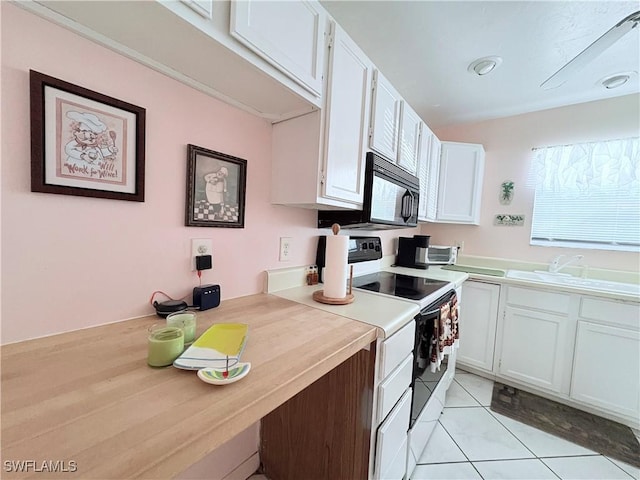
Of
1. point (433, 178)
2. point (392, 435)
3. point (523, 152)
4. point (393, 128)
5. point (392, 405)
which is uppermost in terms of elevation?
point (523, 152)

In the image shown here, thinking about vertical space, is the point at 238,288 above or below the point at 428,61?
below

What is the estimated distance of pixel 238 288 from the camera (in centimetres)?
Result: 122

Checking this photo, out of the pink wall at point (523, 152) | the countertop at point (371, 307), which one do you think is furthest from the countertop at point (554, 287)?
the countertop at point (371, 307)

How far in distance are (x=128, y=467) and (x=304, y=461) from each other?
3.53 feet

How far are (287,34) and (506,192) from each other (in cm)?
260

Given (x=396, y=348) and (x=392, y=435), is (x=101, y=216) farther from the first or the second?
(x=392, y=435)

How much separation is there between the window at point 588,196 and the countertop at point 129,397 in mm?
2547

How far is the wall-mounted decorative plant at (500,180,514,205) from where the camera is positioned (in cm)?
257

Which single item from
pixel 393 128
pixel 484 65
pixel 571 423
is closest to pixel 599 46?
pixel 484 65

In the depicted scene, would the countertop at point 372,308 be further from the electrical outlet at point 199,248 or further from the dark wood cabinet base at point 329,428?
the electrical outlet at point 199,248

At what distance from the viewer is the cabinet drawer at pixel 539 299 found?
1.92 meters

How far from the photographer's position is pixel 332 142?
117 centimetres

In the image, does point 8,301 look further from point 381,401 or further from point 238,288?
point 381,401

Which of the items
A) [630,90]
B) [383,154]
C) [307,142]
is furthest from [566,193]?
[307,142]
